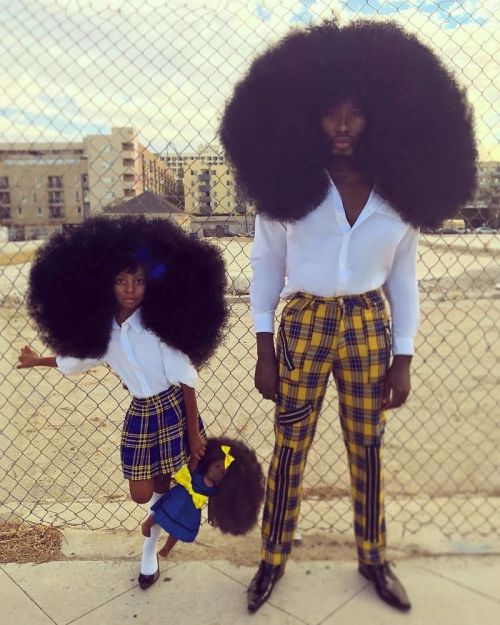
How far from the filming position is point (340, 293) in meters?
1.90

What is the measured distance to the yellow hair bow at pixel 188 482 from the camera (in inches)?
84.6

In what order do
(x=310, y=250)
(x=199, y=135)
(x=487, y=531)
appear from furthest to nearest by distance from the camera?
1. (x=487, y=531)
2. (x=199, y=135)
3. (x=310, y=250)

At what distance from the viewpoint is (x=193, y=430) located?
2.14m

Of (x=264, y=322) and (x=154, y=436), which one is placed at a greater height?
(x=264, y=322)

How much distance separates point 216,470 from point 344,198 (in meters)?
1.16

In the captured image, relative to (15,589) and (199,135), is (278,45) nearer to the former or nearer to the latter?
(199,135)

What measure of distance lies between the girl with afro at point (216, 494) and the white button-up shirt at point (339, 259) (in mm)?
561

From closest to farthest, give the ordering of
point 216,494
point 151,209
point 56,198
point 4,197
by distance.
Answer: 1. point 216,494
2. point 151,209
3. point 4,197
4. point 56,198

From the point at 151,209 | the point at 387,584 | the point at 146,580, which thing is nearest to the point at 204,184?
the point at 151,209

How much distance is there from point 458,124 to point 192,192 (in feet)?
3.71

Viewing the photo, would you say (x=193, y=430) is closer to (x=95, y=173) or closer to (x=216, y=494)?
(x=216, y=494)

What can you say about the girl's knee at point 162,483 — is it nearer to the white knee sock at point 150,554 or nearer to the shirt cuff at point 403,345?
the white knee sock at point 150,554

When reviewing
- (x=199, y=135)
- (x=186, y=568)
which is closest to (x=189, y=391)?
(x=186, y=568)

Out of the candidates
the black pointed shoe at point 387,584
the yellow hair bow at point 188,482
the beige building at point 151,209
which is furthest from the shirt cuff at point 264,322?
the black pointed shoe at point 387,584
